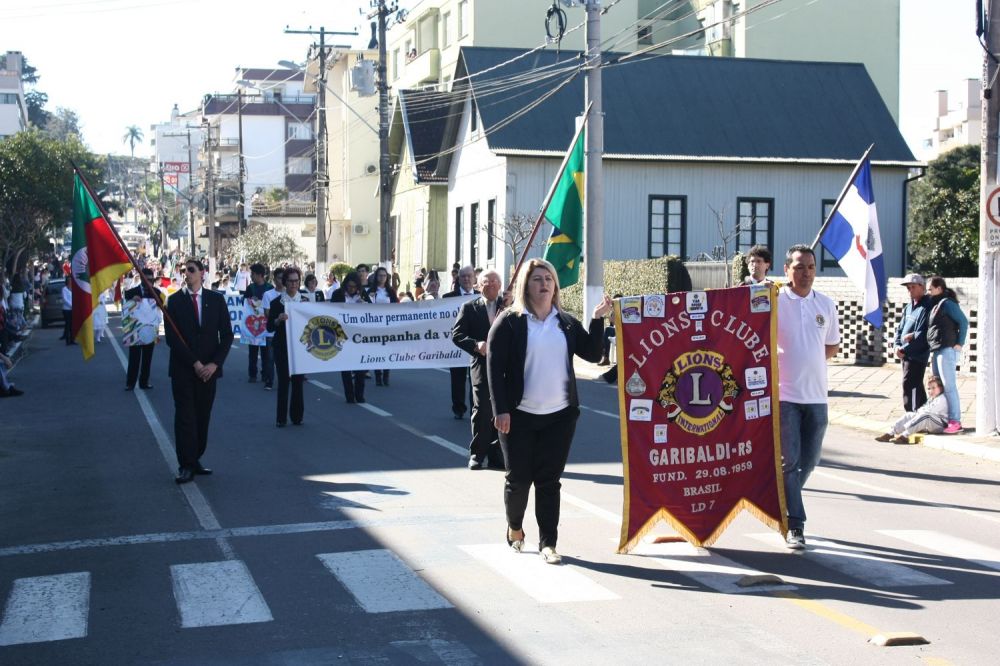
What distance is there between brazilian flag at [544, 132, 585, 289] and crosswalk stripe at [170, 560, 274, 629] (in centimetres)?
484

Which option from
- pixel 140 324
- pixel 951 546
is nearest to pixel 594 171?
pixel 140 324

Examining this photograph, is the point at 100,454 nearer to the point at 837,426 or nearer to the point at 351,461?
the point at 351,461

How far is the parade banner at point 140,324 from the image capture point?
1931 cm

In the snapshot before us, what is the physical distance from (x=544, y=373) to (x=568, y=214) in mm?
4112

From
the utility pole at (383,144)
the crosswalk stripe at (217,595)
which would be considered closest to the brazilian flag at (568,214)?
the crosswalk stripe at (217,595)

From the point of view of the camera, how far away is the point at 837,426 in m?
15.9

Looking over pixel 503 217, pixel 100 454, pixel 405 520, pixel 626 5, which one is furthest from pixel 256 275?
pixel 626 5

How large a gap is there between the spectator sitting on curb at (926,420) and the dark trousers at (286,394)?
695cm

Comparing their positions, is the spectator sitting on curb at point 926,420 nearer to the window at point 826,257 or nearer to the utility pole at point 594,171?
the utility pole at point 594,171

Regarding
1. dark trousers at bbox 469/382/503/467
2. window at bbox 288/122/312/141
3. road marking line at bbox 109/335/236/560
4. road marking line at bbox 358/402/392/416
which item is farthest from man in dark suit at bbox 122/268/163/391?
window at bbox 288/122/312/141

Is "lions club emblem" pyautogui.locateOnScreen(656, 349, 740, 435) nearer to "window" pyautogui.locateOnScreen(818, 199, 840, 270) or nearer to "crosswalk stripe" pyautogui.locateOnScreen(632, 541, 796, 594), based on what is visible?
"crosswalk stripe" pyautogui.locateOnScreen(632, 541, 796, 594)

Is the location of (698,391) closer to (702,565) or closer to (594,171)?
(702,565)

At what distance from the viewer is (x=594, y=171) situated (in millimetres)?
22141

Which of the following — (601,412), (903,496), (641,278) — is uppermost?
(641,278)
